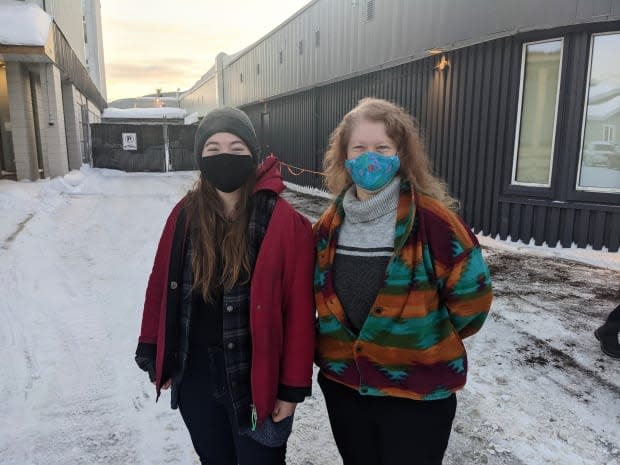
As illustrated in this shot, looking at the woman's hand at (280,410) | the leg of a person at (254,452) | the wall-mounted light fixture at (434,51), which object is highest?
the wall-mounted light fixture at (434,51)

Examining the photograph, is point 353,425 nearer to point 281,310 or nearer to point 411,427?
point 411,427

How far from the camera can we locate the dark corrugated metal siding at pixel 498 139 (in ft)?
23.3

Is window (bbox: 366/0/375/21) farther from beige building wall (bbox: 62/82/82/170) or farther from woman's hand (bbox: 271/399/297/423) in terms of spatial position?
woman's hand (bbox: 271/399/297/423)

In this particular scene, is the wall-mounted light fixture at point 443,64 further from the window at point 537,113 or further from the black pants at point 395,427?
the black pants at point 395,427

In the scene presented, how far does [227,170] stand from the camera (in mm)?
1821

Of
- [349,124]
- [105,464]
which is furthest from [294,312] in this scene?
[105,464]

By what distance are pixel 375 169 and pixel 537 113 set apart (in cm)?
705

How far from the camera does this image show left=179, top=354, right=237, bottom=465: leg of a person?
1.87m

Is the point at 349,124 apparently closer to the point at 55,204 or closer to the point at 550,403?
the point at 550,403

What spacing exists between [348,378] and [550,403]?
7.05 feet

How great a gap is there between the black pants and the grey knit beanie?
0.98 m

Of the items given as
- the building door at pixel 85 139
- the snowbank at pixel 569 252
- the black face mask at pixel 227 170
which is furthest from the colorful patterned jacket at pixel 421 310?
the building door at pixel 85 139

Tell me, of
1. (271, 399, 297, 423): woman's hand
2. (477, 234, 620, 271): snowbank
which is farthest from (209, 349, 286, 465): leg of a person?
(477, 234, 620, 271): snowbank

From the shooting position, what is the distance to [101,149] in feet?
72.1
